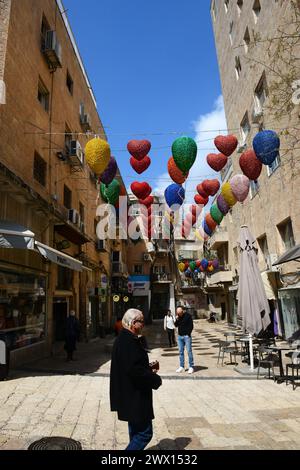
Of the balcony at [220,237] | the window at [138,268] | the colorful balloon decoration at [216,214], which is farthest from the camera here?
the window at [138,268]

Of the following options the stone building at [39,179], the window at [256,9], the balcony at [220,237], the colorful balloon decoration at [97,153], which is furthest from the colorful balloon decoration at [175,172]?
the balcony at [220,237]

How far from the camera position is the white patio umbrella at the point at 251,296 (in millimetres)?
8953

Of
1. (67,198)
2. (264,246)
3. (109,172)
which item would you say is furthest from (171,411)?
(264,246)

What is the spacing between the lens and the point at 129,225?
27953 millimetres

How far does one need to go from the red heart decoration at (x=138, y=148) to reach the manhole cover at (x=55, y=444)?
785 cm

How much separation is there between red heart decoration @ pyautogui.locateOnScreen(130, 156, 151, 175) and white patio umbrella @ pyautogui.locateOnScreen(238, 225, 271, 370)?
3.83 meters

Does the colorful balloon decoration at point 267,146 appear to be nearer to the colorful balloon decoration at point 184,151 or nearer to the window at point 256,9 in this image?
the colorful balloon decoration at point 184,151

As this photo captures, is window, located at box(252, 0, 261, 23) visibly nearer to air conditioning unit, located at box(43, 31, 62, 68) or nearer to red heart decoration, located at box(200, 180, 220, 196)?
air conditioning unit, located at box(43, 31, 62, 68)

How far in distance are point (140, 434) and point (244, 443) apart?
5.98 feet

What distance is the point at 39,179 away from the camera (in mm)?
13180

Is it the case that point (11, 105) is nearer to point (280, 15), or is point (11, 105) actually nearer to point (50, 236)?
point (50, 236)

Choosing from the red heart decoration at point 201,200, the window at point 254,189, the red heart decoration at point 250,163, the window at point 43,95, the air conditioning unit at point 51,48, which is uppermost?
the air conditioning unit at point 51,48

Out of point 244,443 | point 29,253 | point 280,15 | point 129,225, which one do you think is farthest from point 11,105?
point 129,225

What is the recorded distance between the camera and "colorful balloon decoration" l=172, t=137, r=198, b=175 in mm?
9688
